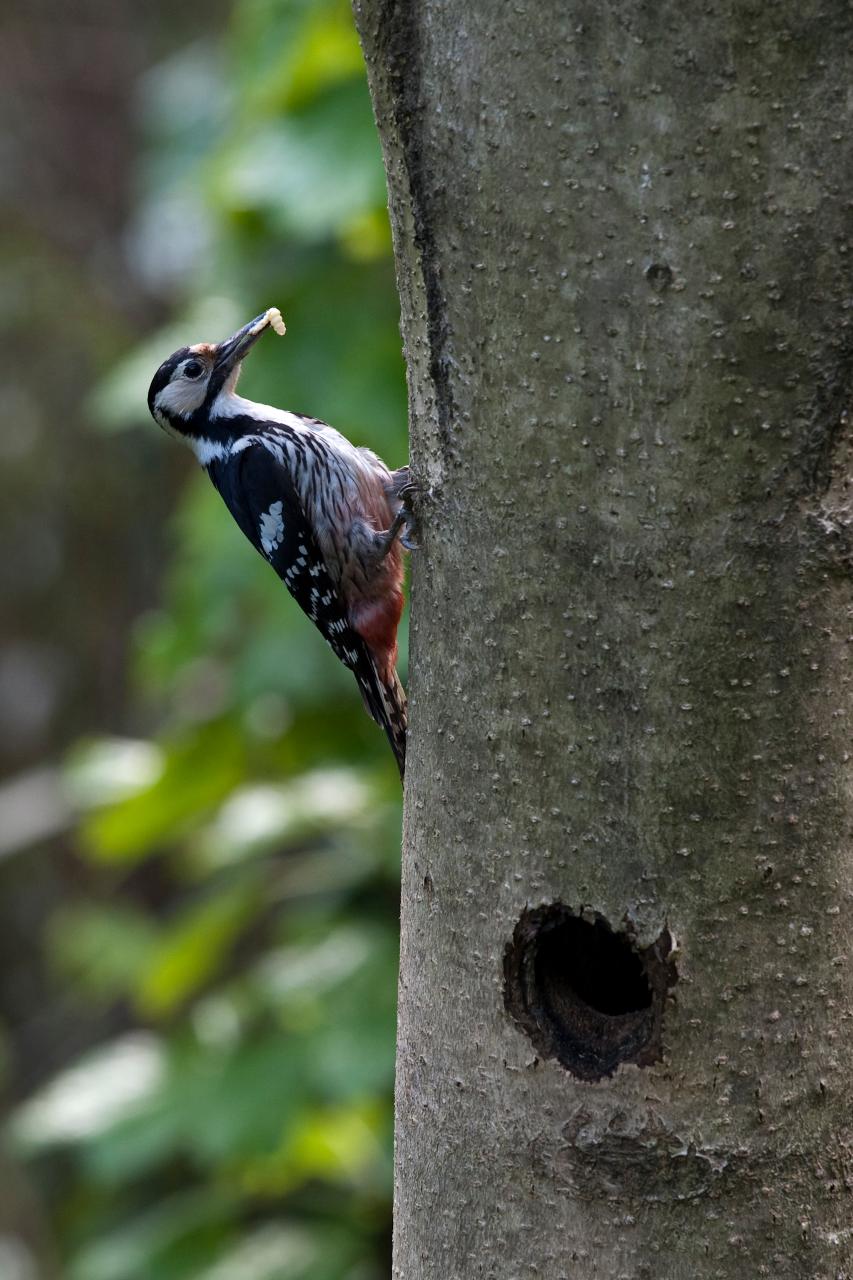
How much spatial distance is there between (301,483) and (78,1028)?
7095 millimetres

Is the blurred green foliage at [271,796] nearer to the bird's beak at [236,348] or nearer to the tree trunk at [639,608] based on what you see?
the bird's beak at [236,348]

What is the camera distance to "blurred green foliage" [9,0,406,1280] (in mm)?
4555

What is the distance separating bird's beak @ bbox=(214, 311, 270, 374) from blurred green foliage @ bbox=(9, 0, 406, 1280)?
0.65 m

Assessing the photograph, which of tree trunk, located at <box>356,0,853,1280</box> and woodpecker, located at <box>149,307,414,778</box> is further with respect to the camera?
woodpecker, located at <box>149,307,414,778</box>

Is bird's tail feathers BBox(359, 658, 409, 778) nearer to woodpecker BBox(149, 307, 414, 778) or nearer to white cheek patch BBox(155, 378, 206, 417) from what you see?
woodpecker BBox(149, 307, 414, 778)

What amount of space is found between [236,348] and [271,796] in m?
1.78

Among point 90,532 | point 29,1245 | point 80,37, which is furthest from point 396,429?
point 80,37

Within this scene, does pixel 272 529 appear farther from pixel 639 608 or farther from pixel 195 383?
pixel 639 608

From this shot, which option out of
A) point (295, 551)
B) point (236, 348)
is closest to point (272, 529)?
point (295, 551)

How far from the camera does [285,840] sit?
491 cm

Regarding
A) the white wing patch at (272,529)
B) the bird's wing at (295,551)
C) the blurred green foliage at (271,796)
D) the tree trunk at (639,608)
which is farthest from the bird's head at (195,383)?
the tree trunk at (639,608)

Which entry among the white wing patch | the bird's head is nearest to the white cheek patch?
the bird's head

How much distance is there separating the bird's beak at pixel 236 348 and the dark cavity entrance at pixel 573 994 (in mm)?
2112

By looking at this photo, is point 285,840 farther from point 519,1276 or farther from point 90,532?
point 90,532
